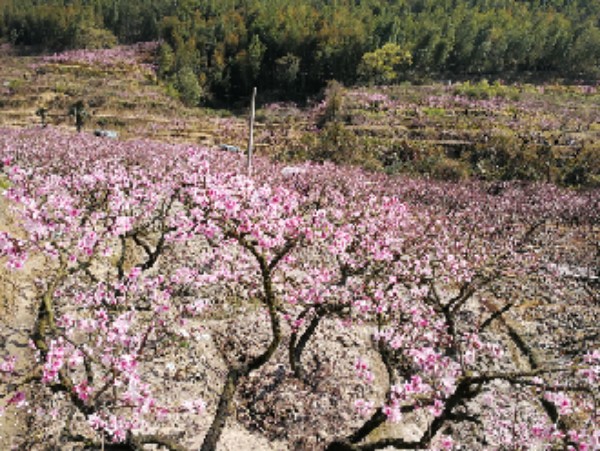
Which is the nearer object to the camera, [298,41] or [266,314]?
[266,314]

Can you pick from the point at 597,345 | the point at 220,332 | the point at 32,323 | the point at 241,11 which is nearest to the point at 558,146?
the point at 597,345

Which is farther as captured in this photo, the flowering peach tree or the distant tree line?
the distant tree line

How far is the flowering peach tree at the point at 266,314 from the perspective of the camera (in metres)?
5.52

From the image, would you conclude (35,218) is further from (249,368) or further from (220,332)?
(220,332)

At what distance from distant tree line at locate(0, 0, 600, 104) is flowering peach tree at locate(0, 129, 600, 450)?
4752 cm

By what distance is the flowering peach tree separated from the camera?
552 cm

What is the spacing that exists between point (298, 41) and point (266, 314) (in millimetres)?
60473

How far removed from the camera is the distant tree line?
61.8 metres

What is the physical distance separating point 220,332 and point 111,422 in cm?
575

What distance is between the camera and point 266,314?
1115 centimetres

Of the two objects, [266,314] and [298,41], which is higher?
[298,41]

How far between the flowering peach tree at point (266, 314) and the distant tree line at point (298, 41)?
156 feet

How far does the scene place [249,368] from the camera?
6.69 m

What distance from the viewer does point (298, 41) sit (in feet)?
209
